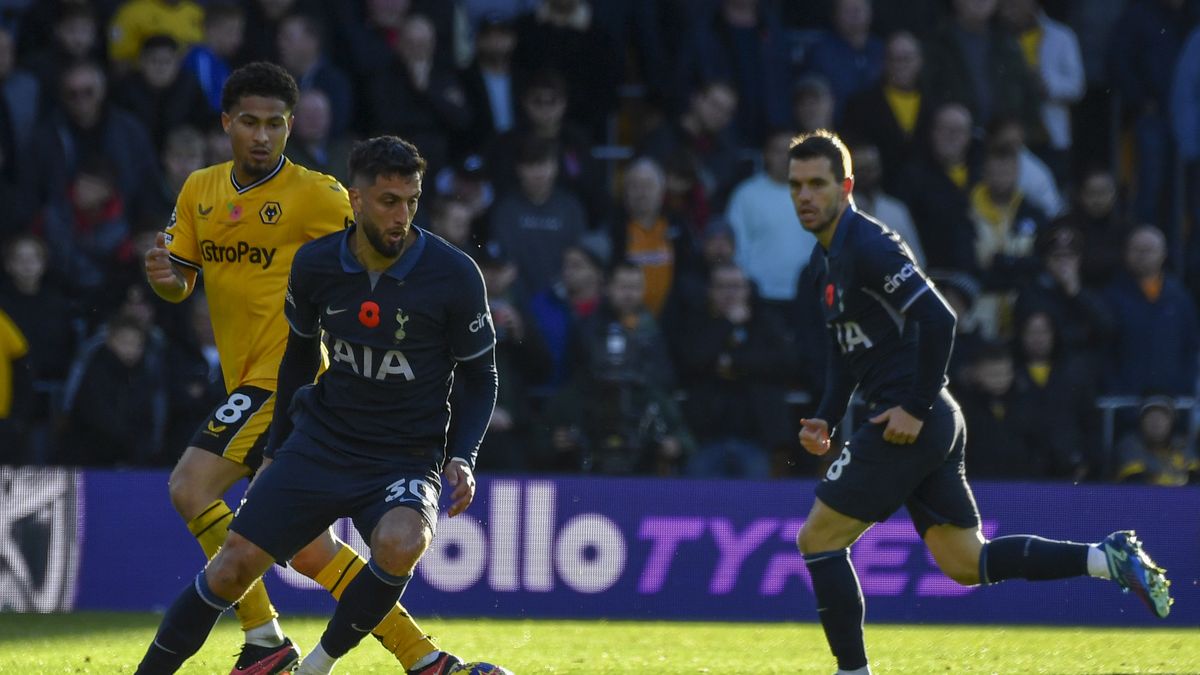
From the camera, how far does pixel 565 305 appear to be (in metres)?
12.9

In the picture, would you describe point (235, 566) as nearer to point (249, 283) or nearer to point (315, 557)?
point (315, 557)

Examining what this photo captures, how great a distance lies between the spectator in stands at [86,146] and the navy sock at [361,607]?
22.9 ft

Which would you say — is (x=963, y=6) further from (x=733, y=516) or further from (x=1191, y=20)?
(x=733, y=516)

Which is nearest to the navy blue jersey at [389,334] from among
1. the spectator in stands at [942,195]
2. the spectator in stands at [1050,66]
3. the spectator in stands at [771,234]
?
the spectator in stands at [771,234]

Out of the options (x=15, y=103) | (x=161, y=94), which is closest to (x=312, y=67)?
(x=161, y=94)

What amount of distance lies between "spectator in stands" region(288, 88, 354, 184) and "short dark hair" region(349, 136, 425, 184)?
6384 millimetres

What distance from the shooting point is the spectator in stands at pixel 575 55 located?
13867mm

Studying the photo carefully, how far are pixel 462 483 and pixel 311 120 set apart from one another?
23.0ft

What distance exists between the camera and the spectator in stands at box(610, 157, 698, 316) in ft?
43.2

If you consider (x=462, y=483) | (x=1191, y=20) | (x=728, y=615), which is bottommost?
(x=728, y=615)

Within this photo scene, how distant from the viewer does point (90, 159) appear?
41.8 feet

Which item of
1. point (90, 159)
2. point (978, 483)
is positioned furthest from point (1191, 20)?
point (90, 159)

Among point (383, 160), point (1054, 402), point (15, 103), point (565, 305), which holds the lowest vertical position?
point (1054, 402)

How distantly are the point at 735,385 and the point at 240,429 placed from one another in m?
5.95
